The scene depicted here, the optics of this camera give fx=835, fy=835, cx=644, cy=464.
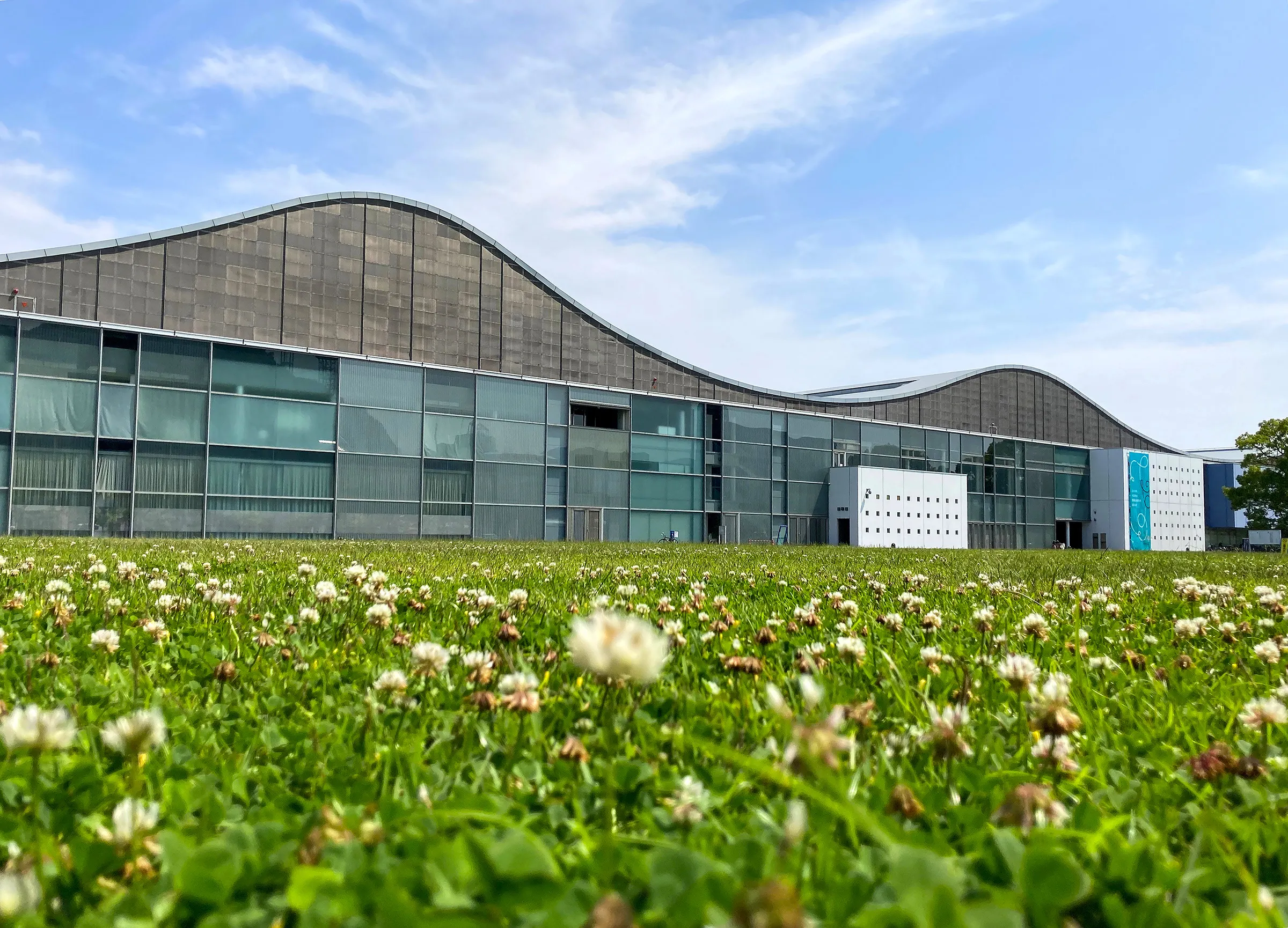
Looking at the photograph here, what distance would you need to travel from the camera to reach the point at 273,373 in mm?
31016

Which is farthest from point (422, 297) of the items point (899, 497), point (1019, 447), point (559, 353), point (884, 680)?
point (1019, 447)

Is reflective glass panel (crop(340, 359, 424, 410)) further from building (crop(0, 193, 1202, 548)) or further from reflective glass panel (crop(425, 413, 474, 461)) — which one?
reflective glass panel (crop(425, 413, 474, 461))

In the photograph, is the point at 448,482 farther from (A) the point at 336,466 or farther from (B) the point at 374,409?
(A) the point at 336,466

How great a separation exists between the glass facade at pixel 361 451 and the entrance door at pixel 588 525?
0.09 metres

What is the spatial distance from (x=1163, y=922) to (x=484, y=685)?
187 centimetres

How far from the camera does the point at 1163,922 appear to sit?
103 centimetres

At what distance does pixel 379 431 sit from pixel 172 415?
713 cm

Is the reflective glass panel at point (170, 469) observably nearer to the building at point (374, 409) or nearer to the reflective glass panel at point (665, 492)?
the building at point (374, 409)

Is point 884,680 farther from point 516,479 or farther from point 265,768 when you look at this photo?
point 516,479

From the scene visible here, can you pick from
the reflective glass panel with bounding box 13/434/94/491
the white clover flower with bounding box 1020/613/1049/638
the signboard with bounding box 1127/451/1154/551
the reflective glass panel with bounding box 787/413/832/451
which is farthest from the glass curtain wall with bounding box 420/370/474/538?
the signboard with bounding box 1127/451/1154/551

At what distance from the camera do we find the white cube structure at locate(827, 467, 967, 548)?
4531cm

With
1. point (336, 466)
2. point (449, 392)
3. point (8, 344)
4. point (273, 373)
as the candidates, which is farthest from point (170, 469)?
point (449, 392)

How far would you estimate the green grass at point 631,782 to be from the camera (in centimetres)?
103

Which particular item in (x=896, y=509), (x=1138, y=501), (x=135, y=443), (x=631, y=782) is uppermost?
(x=135, y=443)
